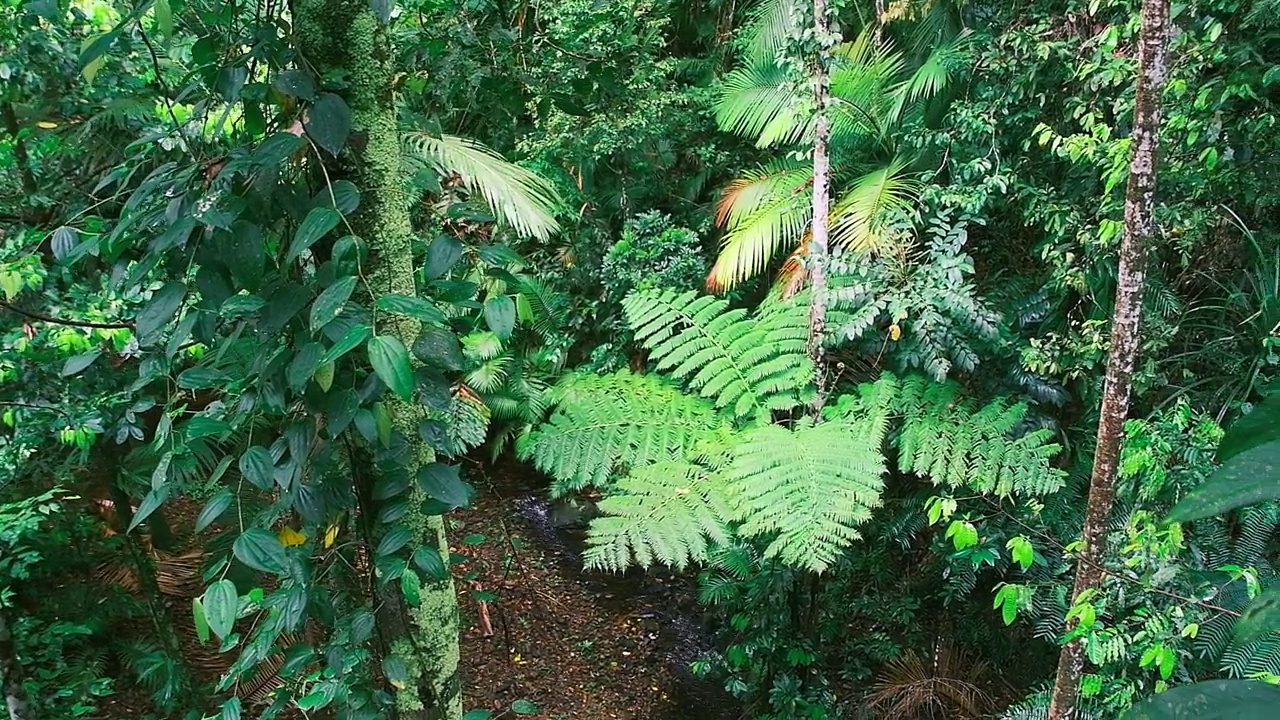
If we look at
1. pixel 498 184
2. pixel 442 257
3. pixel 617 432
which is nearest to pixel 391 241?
pixel 442 257

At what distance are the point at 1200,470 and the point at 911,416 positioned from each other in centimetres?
108

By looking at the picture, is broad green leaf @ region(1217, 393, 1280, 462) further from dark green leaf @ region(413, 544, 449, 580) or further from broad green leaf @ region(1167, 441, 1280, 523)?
dark green leaf @ region(413, 544, 449, 580)

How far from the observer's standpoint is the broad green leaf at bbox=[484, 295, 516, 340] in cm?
110

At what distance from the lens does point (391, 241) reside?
43.9 inches

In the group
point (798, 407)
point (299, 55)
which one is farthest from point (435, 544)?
point (798, 407)

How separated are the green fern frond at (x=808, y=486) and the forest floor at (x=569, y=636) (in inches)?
50.9

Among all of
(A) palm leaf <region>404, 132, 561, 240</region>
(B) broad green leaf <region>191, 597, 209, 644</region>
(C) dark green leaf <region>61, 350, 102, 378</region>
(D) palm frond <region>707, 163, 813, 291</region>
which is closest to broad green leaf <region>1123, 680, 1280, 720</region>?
(B) broad green leaf <region>191, 597, 209, 644</region>

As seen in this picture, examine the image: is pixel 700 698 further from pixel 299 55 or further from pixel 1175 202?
pixel 299 55

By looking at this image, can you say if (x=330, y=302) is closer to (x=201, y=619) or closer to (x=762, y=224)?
(x=201, y=619)

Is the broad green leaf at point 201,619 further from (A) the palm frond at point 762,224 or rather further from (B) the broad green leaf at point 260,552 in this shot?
(A) the palm frond at point 762,224

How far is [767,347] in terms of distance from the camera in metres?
3.46

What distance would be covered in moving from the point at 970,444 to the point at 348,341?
2729mm

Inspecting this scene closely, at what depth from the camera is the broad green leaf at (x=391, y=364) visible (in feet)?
2.68

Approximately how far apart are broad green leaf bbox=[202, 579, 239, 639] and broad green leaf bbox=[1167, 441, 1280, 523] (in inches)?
37.3
